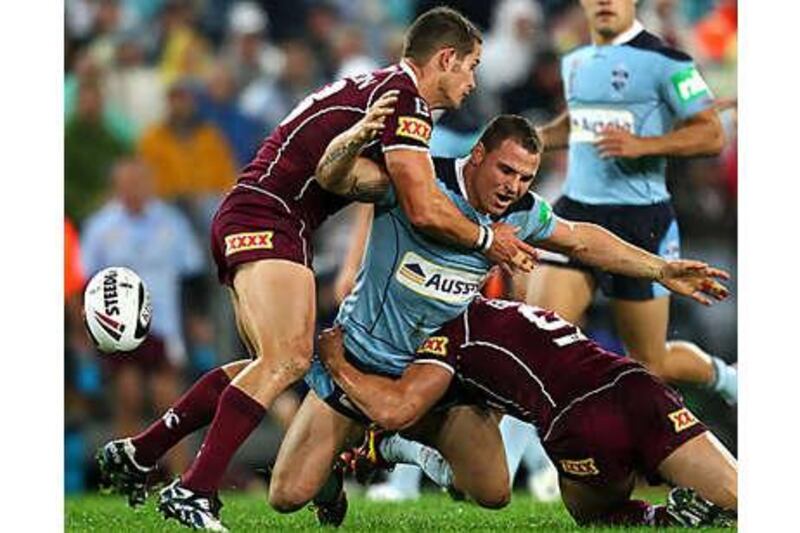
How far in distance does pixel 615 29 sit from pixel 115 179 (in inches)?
98.9

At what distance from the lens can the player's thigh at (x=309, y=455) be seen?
18.7 feet

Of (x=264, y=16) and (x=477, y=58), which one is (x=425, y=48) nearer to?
(x=477, y=58)

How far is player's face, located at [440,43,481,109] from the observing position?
5691 mm

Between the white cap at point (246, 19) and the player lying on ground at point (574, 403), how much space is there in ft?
10.9

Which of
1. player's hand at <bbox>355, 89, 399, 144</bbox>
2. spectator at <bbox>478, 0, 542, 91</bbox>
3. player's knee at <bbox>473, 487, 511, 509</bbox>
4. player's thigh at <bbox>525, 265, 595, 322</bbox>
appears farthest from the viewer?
spectator at <bbox>478, 0, 542, 91</bbox>

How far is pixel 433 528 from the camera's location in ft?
18.8

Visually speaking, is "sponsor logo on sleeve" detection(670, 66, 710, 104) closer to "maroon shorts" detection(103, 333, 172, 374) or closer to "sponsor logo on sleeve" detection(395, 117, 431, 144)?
"sponsor logo on sleeve" detection(395, 117, 431, 144)

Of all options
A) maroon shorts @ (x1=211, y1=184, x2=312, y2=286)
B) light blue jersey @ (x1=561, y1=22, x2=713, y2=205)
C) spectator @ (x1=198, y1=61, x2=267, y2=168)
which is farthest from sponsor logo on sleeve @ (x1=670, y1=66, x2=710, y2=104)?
spectator @ (x1=198, y1=61, x2=267, y2=168)

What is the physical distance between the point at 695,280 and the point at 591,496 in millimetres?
703

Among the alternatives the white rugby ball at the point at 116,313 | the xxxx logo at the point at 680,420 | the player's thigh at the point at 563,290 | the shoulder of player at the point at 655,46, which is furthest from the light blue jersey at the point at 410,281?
the shoulder of player at the point at 655,46

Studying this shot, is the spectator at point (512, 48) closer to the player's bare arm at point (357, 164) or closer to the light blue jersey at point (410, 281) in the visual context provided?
the light blue jersey at point (410, 281)

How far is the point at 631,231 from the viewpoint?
6.94 m

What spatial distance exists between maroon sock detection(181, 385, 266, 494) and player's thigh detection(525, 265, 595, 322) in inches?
66.7
